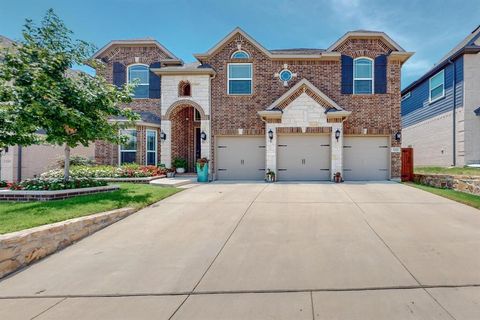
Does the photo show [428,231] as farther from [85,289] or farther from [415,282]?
[85,289]

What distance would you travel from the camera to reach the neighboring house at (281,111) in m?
13.1

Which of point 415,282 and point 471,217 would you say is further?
point 471,217

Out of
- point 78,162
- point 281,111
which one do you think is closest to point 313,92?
point 281,111

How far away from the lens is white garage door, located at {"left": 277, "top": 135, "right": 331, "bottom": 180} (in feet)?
43.4

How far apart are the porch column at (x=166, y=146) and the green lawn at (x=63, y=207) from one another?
5.23 m

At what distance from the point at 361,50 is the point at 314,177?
726 cm

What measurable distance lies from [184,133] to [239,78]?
14.8 feet

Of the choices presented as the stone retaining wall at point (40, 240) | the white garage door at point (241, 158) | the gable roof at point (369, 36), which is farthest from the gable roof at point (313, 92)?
the stone retaining wall at point (40, 240)

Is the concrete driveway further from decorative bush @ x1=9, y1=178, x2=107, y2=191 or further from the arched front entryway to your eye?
the arched front entryway

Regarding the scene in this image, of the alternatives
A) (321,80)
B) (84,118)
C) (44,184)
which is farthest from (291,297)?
(321,80)

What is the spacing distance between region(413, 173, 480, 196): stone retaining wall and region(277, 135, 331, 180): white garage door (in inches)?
168

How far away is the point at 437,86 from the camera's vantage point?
55.3 feet

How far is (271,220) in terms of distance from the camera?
616 cm

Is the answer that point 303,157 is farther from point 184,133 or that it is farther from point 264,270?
point 264,270
